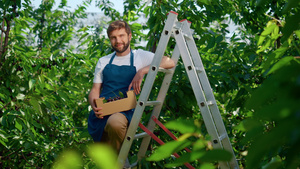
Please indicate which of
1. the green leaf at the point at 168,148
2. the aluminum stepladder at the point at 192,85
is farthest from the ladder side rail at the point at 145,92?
the green leaf at the point at 168,148

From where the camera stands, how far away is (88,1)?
537 cm

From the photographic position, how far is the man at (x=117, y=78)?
2195mm

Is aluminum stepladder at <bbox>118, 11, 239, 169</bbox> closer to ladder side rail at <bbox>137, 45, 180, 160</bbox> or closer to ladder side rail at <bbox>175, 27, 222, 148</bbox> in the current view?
ladder side rail at <bbox>175, 27, 222, 148</bbox>

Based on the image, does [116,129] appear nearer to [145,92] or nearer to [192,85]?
[145,92]

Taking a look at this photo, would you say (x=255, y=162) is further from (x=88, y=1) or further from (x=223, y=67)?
(x=88, y=1)

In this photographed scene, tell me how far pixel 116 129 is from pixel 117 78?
0.37 m

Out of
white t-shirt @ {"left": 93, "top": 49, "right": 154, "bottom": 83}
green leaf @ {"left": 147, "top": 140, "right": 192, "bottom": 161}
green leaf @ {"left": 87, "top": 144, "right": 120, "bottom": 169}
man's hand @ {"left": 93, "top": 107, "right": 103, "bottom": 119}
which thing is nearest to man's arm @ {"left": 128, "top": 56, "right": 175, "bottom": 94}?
white t-shirt @ {"left": 93, "top": 49, "right": 154, "bottom": 83}

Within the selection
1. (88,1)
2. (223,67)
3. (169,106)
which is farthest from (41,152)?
(88,1)

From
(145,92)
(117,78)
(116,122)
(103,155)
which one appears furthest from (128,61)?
(103,155)

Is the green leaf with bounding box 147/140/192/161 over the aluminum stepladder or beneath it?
over

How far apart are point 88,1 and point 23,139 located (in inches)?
118

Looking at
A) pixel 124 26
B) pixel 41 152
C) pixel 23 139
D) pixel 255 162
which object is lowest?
pixel 41 152

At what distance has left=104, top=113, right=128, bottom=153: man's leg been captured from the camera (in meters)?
2.15

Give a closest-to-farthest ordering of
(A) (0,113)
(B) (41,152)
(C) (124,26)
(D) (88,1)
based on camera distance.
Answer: (C) (124,26)
(A) (0,113)
(B) (41,152)
(D) (88,1)
